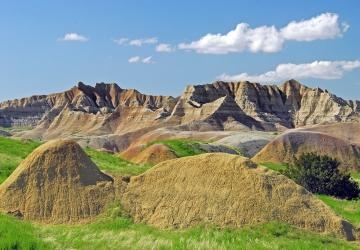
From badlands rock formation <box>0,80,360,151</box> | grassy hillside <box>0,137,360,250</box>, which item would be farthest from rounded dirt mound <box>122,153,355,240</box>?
badlands rock formation <box>0,80,360,151</box>

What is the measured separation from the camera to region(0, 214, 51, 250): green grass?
1505cm

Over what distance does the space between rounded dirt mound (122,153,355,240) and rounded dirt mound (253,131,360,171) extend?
53685 mm

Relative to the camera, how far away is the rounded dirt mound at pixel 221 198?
1817 centimetres

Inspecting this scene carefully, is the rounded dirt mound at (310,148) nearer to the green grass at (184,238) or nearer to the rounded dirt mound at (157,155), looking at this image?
the rounded dirt mound at (157,155)

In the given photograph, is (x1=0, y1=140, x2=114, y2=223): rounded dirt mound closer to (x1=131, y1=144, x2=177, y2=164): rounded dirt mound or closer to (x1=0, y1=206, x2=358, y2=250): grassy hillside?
(x1=0, y1=206, x2=358, y2=250): grassy hillside

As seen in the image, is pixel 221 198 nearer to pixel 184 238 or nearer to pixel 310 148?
pixel 184 238

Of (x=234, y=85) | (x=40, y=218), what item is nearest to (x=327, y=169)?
(x=40, y=218)

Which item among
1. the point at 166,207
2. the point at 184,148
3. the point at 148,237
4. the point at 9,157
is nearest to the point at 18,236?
the point at 148,237

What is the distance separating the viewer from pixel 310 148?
75875 mm

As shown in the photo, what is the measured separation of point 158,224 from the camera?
60.7 ft

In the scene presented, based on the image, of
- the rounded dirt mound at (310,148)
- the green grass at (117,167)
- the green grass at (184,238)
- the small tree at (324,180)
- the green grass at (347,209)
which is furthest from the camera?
the rounded dirt mound at (310,148)

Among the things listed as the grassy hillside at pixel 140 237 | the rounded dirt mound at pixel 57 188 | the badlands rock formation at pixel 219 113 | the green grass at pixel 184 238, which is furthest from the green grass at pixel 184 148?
the badlands rock formation at pixel 219 113

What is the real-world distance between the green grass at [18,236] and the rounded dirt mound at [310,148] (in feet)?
189

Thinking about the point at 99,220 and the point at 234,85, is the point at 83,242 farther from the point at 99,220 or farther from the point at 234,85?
the point at 234,85
